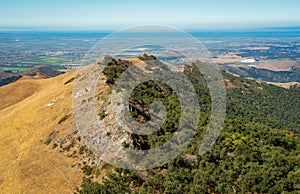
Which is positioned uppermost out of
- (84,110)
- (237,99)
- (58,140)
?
(84,110)

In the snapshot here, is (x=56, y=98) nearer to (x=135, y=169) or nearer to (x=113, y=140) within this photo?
(x=113, y=140)

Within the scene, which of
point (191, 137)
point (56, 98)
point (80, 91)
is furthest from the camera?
point (56, 98)

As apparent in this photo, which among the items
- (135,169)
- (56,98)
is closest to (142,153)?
(135,169)

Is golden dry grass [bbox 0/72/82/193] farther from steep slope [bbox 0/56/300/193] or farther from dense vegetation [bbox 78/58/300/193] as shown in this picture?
dense vegetation [bbox 78/58/300/193]

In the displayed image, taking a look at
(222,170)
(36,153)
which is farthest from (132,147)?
(36,153)

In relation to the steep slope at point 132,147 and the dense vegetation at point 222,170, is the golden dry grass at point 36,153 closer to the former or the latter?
the steep slope at point 132,147

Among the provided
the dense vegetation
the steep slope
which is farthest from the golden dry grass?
the dense vegetation

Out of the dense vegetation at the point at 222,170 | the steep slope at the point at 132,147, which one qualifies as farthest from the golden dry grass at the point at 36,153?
the dense vegetation at the point at 222,170

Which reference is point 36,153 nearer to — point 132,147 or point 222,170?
point 132,147
